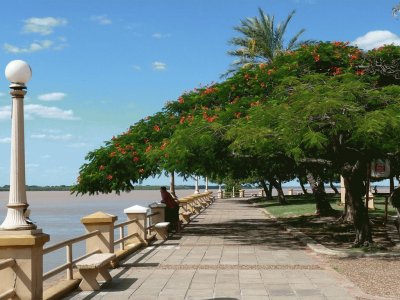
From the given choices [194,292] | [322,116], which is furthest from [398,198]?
[194,292]

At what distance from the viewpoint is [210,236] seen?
72.6 ft

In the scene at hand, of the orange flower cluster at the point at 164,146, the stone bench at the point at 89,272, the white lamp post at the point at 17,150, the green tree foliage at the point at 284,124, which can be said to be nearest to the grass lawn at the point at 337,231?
the green tree foliage at the point at 284,124

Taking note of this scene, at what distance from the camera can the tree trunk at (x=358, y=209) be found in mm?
16906

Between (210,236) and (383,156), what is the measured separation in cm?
758

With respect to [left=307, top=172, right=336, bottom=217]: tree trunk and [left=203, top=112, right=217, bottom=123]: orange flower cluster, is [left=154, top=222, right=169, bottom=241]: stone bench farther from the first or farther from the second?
[left=307, top=172, right=336, bottom=217]: tree trunk

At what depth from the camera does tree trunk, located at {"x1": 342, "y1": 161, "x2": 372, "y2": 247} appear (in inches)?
666

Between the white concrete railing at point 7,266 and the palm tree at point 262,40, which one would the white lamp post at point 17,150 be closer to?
the white concrete railing at point 7,266

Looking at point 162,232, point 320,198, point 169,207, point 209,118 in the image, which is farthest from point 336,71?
point 320,198

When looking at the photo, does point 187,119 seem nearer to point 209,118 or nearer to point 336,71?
point 209,118

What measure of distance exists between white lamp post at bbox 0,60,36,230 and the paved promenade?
2124 millimetres

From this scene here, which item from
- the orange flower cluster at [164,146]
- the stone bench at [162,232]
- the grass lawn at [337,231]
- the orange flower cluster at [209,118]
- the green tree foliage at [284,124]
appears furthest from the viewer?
the stone bench at [162,232]

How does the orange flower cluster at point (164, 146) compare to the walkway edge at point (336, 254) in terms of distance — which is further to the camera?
the orange flower cluster at point (164, 146)

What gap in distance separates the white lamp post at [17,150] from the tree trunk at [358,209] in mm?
10757

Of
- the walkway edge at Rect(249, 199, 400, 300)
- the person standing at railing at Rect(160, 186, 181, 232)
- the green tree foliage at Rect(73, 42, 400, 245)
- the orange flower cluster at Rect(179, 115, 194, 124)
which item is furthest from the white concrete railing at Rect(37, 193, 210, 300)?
the walkway edge at Rect(249, 199, 400, 300)
